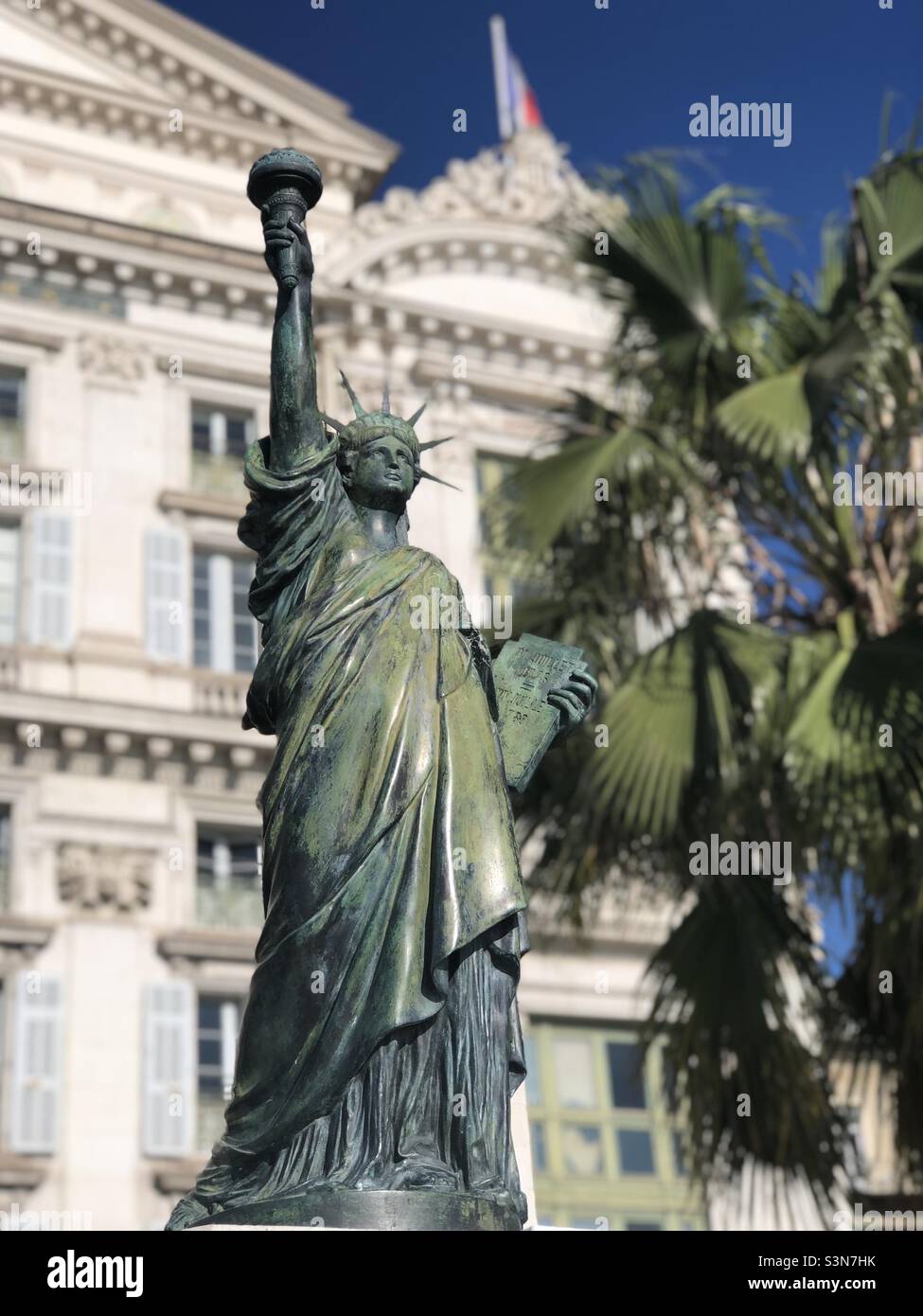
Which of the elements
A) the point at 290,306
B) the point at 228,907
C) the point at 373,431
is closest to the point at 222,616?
the point at 228,907

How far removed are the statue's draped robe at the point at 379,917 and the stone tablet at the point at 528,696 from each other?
193 mm

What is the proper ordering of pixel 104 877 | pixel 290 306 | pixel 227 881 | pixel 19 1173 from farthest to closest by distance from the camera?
pixel 227 881 < pixel 104 877 < pixel 19 1173 < pixel 290 306

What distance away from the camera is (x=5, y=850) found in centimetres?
1950

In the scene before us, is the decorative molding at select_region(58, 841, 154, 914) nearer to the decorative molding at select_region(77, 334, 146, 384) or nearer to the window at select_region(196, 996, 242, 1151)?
the window at select_region(196, 996, 242, 1151)

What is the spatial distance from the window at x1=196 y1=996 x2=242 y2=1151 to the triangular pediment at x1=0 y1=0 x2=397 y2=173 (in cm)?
1182

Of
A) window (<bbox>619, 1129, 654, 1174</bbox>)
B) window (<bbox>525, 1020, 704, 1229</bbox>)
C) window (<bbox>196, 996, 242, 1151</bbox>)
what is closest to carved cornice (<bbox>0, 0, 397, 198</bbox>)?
window (<bbox>196, 996, 242, 1151</bbox>)

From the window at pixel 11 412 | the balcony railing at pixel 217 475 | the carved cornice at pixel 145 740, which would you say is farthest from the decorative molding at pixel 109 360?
the carved cornice at pixel 145 740

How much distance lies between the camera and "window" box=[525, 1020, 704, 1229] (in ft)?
66.4

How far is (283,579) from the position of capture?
5066mm

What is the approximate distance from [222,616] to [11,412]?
3.50m

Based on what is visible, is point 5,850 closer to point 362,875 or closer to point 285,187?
point 285,187
